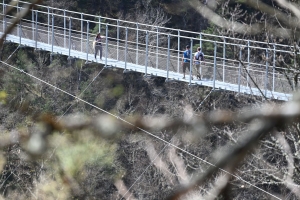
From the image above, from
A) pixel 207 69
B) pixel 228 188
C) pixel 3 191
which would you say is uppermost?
pixel 228 188

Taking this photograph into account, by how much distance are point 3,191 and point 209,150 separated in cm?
241

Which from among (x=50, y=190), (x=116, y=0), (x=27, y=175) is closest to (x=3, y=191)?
(x=27, y=175)

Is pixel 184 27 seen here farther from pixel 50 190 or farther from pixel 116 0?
pixel 50 190

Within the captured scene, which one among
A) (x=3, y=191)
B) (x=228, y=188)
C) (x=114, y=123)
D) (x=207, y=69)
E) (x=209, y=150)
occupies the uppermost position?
(x=228, y=188)

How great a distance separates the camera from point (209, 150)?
8945mm

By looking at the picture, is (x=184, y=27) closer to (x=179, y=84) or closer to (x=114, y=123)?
(x=179, y=84)

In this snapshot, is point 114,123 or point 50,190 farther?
point 50,190

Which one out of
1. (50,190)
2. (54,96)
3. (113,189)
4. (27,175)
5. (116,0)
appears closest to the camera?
(50,190)

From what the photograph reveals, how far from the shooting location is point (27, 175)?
8594 millimetres

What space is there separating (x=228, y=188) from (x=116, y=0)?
13666 mm

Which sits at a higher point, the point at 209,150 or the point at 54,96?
the point at 209,150

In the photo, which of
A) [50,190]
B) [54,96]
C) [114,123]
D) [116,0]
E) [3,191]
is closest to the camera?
[114,123]

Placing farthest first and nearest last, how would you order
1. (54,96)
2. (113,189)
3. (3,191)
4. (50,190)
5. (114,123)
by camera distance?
(54,96)
(113,189)
(3,191)
(50,190)
(114,123)

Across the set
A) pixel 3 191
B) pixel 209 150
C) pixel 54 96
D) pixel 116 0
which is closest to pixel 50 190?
pixel 3 191
